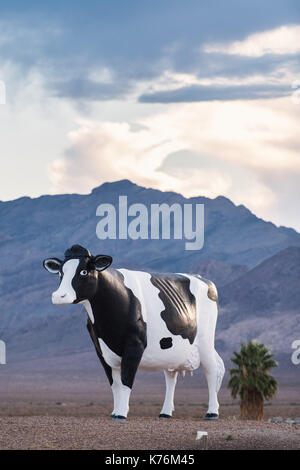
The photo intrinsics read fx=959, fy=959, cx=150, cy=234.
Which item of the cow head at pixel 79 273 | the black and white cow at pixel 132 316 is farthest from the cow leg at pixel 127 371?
the cow head at pixel 79 273

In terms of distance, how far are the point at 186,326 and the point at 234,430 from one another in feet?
10.3

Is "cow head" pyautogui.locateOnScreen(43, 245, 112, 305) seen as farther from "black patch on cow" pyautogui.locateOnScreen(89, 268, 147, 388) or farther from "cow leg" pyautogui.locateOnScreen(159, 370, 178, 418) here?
"cow leg" pyautogui.locateOnScreen(159, 370, 178, 418)

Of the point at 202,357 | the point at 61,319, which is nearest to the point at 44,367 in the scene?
the point at 61,319

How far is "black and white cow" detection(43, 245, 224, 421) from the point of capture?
1847 centimetres

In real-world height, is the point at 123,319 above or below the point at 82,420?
above

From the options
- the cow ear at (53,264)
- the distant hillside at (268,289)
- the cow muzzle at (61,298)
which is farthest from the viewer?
the distant hillside at (268,289)

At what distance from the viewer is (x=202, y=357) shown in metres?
21.2

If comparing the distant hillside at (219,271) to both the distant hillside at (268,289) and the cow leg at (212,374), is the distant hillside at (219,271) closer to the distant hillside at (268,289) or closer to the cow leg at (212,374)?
the distant hillside at (268,289)

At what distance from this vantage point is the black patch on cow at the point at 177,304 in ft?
65.6

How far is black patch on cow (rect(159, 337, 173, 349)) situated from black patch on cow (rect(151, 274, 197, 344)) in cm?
19

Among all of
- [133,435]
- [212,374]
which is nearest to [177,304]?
[212,374]

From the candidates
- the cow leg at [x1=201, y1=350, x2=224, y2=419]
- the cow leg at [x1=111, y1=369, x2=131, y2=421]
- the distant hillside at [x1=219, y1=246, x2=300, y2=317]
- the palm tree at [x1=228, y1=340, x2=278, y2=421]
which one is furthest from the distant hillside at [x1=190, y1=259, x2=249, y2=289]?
the cow leg at [x1=111, y1=369, x2=131, y2=421]

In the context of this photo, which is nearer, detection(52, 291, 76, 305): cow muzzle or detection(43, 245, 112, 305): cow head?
detection(52, 291, 76, 305): cow muzzle
